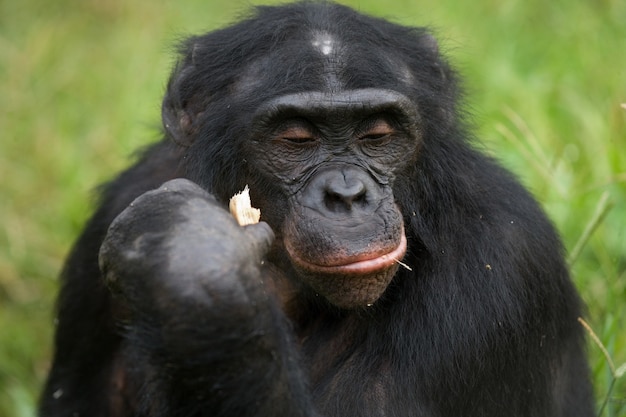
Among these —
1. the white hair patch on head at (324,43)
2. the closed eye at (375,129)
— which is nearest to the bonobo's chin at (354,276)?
the closed eye at (375,129)

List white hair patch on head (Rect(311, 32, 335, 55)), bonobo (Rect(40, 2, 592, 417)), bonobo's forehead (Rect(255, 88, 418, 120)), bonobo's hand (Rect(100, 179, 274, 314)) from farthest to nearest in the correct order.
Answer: white hair patch on head (Rect(311, 32, 335, 55)), bonobo's forehead (Rect(255, 88, 418, 120)), bonobo (Rect(40, 2, 592, 417)), bonobo's hand (Rect(100, 179, 274, 314))

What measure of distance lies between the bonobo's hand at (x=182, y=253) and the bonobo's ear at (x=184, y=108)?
3.70 feet

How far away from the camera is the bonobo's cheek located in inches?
184

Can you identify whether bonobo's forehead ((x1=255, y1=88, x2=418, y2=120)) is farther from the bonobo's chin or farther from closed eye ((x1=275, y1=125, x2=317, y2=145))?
the bonobo's chin

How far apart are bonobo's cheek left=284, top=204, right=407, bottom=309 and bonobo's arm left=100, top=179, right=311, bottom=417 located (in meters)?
0.38

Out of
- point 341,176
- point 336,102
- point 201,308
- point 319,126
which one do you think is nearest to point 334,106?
point 336,102

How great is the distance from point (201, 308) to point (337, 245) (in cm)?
81

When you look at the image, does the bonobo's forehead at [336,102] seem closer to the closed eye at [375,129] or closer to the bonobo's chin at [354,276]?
the closed eye at [375,129]

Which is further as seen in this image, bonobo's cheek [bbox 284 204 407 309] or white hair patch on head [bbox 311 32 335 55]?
white hair patch on head [bbox 311 32 335 55]

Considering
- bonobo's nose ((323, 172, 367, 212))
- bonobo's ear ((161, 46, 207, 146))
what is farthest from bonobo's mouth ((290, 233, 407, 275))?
bonobo's ear ((161, 46, 207, 146))

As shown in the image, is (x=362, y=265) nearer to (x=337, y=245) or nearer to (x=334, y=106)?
(x=337, y=245)

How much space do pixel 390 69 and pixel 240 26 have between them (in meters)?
0.93

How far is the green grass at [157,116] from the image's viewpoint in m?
7.45

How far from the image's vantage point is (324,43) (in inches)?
210
